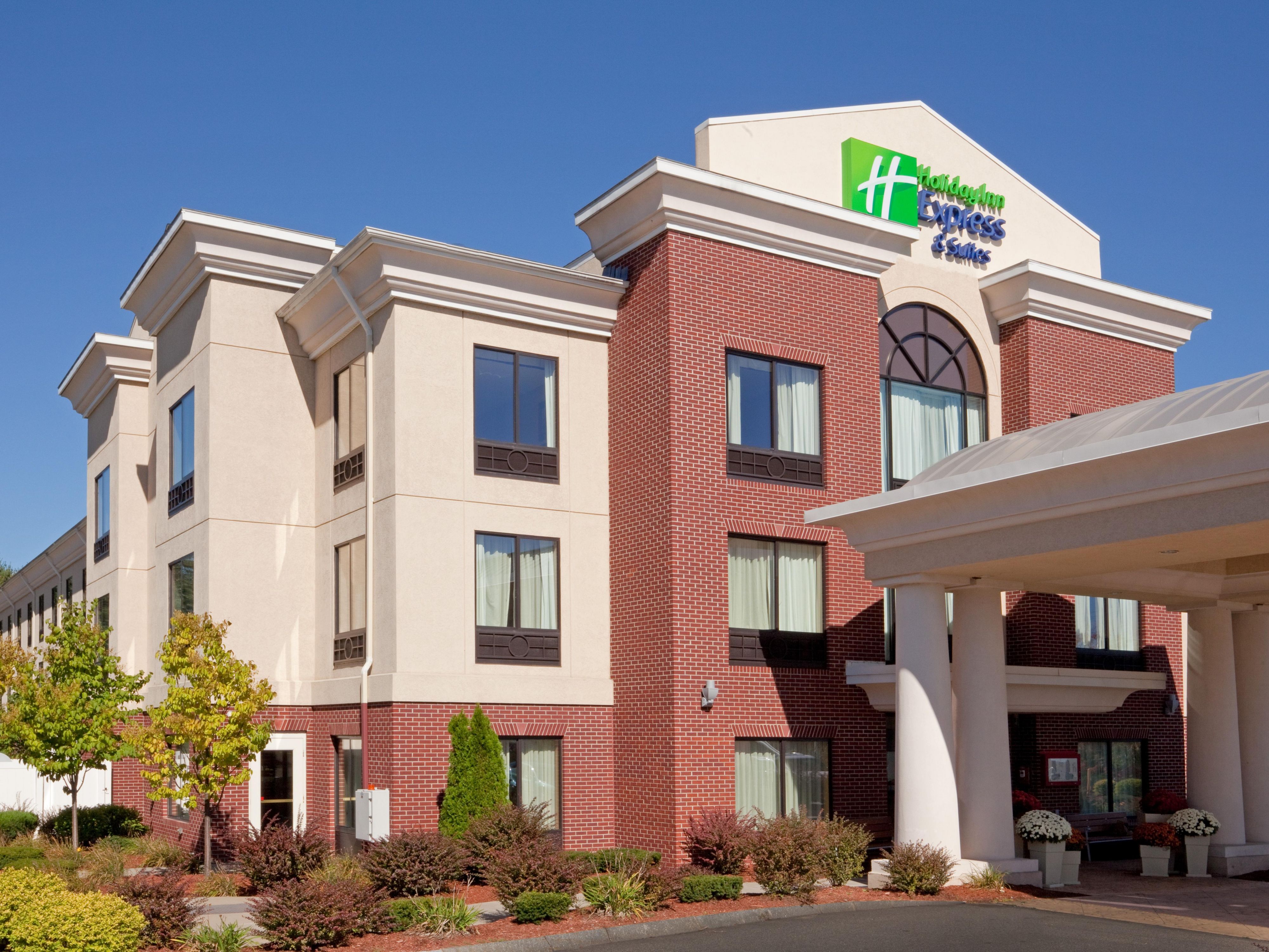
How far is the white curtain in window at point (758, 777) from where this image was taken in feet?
75.8

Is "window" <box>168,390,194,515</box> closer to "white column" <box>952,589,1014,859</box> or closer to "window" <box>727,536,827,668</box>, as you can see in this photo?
"window" <box>727,536,827,668</box>

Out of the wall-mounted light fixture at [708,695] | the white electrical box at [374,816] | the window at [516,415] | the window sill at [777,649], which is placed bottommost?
the white electrical box at [374,816]

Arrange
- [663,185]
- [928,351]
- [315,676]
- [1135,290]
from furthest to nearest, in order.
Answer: [1135,290], [928,351], [315,676], [663,185]

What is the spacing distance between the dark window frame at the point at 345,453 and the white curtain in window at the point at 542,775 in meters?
5.59

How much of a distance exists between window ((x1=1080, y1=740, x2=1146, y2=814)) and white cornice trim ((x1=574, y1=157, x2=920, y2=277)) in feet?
36.2

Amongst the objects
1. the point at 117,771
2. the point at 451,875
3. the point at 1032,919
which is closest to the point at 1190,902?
the point at 1032,919

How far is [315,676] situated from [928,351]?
13.8m

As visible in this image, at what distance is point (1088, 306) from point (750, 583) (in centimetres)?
1085

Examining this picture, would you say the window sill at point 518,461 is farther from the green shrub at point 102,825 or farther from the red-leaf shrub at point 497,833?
the green shrub at point 102,825

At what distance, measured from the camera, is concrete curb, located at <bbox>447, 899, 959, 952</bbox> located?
15.8 metres

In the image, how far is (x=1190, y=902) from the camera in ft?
64.0

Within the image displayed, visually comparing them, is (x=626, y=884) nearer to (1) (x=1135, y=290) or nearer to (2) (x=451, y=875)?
(2) (x=451, y=875)

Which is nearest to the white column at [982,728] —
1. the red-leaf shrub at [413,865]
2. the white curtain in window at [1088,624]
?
the white curtain in window at [1088,624]

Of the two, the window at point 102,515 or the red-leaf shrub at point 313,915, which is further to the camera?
the window at point 102,515
